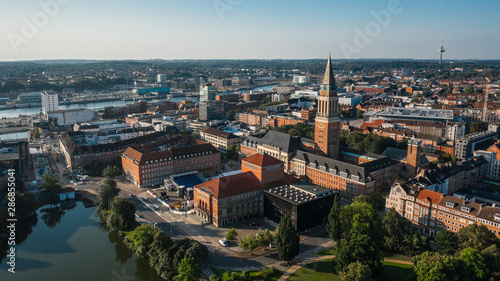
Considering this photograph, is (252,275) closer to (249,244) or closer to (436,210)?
(249,244)

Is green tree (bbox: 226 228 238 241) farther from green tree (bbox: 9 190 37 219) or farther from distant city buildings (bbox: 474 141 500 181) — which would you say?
distant city buildings (bbox: 474 141 500 181)

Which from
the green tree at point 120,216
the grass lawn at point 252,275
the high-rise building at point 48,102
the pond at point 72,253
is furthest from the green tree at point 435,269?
the high-rise building at point 48,102

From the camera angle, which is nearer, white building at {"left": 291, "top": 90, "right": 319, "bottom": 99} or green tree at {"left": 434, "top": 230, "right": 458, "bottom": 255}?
green tree at {"left": 434, "top": 230, "right": 458, "bottom": 255}

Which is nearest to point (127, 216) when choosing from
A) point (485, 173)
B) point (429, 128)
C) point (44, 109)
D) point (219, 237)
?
point (219, 237)

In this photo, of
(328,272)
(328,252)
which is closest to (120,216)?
(328,252)

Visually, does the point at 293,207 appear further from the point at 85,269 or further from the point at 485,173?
Result: the point at 485,173

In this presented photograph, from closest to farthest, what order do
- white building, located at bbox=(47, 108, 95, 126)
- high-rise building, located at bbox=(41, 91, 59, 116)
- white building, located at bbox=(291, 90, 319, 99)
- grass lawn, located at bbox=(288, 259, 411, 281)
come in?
grass lawn, located at bbox=(288, 259, 411, 281)
white building, located at bbox=(47, 108, 95, 126)
high-rise building, located at bbox=(41, 91, 59, 116)
white building, located at bbox=(291, 90, 319, 99)

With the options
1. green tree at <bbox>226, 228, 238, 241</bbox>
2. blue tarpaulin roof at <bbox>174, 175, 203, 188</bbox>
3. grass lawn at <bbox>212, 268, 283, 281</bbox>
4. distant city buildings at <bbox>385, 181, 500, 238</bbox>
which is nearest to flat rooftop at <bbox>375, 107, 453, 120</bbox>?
distant city buildings at <bbox>385, 181, 500, 238</bbox>

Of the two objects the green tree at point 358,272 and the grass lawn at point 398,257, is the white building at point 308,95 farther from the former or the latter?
the green tree at point 358,272
